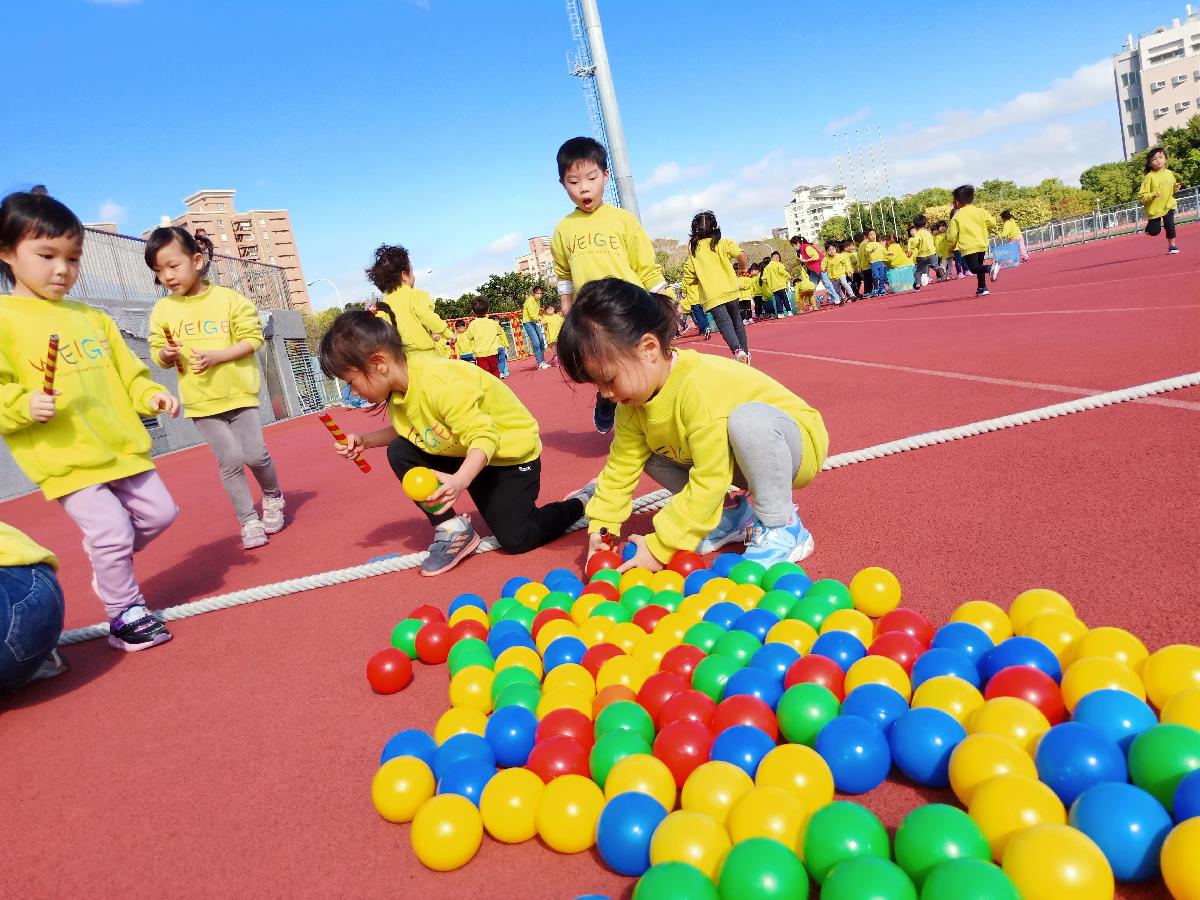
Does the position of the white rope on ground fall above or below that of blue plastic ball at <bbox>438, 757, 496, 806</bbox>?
above

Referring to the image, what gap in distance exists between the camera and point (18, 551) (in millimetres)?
3184

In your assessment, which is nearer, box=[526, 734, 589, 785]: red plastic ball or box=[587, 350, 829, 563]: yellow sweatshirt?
box=[526, 734, 589, 785]: red plastic ball

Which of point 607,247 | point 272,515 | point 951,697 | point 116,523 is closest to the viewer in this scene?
point 951,697

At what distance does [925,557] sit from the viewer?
9.46 ft

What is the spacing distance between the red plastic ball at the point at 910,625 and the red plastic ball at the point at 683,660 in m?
0.54

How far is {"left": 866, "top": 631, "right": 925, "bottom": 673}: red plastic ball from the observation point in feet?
7.08

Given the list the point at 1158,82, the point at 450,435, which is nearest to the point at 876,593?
the point at 450,435

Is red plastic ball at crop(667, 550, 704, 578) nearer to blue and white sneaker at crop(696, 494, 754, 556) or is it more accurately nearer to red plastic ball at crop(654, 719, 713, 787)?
blue and white sneaker at crop(696, 494, 754, 556)

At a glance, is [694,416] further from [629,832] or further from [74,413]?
[74,413]

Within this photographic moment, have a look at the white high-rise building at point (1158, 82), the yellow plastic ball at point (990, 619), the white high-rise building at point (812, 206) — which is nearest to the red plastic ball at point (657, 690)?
the yellow plastic ball at point (990, 619)

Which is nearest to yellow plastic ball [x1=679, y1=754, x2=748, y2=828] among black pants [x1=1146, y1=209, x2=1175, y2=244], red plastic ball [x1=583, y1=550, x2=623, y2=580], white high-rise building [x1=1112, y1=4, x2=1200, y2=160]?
red plastic ball [x1=583, y1=550, x2=623, y2=580]

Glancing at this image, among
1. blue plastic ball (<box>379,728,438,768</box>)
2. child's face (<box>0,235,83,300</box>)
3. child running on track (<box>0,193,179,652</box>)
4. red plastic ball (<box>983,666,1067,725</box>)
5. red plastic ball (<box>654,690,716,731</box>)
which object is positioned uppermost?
child's face (<box>0,235,83,300</box>)

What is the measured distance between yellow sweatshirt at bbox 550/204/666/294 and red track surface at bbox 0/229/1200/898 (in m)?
1.37

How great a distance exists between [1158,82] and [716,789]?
11169 cm
